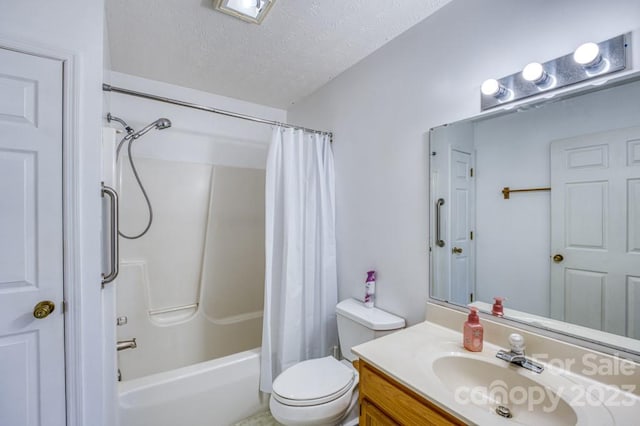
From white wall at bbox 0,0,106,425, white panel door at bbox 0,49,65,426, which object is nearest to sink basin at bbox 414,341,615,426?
white wall at bbox 0,0,106,425

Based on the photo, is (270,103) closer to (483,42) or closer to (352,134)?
(352,134)

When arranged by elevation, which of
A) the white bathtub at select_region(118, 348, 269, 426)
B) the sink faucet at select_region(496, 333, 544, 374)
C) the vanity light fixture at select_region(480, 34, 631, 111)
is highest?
the vanity light fixture at select_region(480, 34, 631, 111)

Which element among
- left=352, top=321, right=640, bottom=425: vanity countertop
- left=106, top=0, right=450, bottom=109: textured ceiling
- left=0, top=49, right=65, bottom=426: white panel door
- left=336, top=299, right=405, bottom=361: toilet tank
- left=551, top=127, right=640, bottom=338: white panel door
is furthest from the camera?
left=336, top=299, right=405, bottom=361: toilet tank

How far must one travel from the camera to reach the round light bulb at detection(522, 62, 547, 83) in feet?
3.34

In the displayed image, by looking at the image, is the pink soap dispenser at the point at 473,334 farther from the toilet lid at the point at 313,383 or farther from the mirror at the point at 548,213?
the toilet lid at the point at 313,383

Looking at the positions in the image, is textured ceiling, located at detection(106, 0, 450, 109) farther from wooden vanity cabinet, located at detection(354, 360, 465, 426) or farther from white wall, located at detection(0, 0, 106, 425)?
wooden vanity cabinet, located at detection(354, 360, 465, 426)

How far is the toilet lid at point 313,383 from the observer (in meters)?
1.24

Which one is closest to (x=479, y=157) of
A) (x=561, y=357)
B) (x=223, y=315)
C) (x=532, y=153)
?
(x=532, y=153)

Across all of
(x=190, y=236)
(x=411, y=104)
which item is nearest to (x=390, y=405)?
(x=411, y=104)

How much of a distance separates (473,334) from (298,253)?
1.09m

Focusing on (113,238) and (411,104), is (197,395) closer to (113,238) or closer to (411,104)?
(113,238)

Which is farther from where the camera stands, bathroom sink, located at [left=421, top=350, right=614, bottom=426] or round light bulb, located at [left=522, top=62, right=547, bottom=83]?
round light bulb, located at [left=522, top=62, right=547, bottom=83]

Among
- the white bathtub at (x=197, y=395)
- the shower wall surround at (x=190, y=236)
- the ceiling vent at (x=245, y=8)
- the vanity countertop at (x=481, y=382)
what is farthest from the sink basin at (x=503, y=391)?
the shower wall surround at (x=190, y=236)

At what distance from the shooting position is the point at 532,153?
3.61ft
